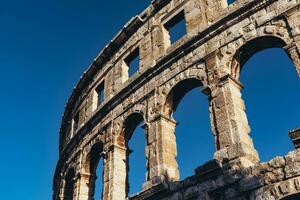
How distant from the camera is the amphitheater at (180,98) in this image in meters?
7.52

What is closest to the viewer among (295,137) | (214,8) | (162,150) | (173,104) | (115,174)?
(295,137)

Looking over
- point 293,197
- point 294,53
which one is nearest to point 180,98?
point 294,53

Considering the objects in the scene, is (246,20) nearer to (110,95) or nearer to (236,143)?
(236,143)

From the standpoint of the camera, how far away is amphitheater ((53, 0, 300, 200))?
752 centimetres

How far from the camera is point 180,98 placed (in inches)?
413

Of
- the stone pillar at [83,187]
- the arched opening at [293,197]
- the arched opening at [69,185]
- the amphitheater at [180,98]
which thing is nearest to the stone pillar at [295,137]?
the amphitheater at [180,98]

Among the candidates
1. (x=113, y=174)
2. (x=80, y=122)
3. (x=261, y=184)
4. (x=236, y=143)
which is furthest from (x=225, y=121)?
(x=80, y=122)

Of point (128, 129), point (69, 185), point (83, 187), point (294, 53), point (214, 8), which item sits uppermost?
point (214, 8)

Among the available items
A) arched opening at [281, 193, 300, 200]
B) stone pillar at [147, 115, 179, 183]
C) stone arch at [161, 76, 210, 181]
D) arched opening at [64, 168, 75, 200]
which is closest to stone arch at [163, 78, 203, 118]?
stone arch at [161, 76, 210, 181]

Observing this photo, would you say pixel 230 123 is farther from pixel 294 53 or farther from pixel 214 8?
pixel 214 8

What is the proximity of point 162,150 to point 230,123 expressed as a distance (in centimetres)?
207

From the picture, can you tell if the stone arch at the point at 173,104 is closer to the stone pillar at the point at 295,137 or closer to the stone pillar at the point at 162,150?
the stone pillar at the point at 162,150

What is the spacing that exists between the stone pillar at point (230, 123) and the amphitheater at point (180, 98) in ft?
0.08

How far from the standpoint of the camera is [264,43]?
9.10 m
